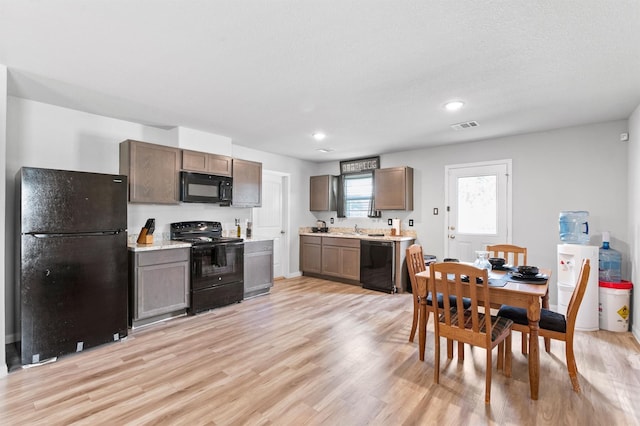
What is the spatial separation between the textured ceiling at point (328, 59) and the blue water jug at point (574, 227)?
1.19 metres

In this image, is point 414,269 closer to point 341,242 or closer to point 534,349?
point 534,349

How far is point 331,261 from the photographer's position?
602 centimetres

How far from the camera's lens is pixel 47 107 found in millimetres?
3398

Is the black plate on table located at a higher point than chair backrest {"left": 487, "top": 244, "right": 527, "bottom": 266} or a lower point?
lower

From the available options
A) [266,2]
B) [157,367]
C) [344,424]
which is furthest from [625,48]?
[157,367]

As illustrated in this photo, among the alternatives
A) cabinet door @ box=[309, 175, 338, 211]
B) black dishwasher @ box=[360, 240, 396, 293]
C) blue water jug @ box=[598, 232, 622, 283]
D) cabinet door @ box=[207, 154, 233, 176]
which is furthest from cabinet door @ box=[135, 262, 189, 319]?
blue water jug @ box=[598, 232, 622, 283]

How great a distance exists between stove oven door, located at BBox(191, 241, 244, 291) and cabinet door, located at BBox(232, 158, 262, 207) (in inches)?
30.8

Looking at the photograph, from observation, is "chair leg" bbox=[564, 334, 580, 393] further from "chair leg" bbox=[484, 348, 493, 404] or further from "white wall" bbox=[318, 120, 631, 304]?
"white wall" bbox=[318, 120, 631, 304]

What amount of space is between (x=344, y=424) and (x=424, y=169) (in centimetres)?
446

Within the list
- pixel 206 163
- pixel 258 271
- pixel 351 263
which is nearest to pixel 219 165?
pixel 206 163

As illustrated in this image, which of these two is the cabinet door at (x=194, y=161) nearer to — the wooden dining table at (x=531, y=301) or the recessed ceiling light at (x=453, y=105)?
the recessed ceiling light at (x=453, y=105)

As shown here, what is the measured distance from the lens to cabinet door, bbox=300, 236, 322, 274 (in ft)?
20.4

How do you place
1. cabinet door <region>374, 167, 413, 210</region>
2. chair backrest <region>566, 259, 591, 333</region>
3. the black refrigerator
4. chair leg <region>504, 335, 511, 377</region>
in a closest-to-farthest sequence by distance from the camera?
chair backrest <region>566, 259, 591, 333</region> → chair leg <region>504, 335, 511, 377</region> → the black refrigerator → cabinet door <region>374, 167, 413, 210</region>

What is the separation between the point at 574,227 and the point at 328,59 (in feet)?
12.8
